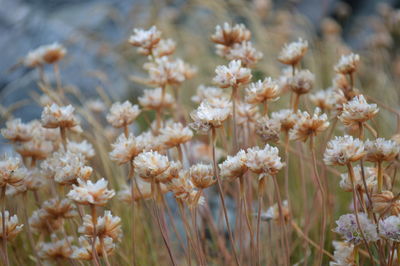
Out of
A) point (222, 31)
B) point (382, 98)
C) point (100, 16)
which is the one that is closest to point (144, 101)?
point (222, 31)

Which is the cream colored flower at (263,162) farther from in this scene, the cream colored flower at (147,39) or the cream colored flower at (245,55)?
the cream colored flower at (147,39)

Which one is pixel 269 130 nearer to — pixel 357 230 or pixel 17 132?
pixel 357 230

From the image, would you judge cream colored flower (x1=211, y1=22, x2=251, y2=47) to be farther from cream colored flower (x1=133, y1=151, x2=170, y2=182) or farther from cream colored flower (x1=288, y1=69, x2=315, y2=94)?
cream colored flower (x1=133, y1=151, x2=170, y2=182)

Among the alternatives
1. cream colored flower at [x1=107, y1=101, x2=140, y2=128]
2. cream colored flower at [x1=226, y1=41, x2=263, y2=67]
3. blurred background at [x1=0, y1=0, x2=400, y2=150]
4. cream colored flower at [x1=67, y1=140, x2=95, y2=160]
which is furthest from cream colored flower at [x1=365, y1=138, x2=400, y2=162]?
blurred background at [x1=0, y1=0, x2=400, y2=150]

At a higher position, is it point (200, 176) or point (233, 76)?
point (233, 76)

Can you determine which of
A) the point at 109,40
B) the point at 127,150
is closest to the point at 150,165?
the point at 127,150
